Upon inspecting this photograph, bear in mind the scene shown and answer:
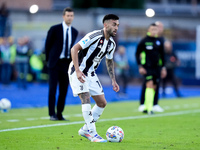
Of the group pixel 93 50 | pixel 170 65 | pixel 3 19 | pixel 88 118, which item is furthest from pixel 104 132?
pixel 3 19

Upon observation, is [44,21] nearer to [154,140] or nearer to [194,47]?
[194,47]

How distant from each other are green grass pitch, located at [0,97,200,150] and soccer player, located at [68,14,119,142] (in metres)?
0.40

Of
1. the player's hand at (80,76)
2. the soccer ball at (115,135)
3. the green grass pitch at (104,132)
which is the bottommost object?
the green grass pitch at (104,132)

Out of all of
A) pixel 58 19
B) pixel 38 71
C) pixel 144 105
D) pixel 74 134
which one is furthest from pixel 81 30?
pixel 74 134

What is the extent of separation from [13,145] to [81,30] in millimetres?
25167

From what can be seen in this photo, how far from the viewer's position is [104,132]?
8.93 m

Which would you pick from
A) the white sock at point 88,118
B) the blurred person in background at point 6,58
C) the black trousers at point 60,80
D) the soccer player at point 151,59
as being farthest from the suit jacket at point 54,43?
the blurred person in background at point 6,58

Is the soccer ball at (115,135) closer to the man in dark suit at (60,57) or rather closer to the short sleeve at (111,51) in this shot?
the short sleeve at (111,51)

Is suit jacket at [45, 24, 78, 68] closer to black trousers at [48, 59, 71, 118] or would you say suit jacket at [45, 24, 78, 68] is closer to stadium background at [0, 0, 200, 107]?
black trousers at [48, 59, 71, 118]

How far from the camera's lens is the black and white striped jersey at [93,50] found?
7977 mm

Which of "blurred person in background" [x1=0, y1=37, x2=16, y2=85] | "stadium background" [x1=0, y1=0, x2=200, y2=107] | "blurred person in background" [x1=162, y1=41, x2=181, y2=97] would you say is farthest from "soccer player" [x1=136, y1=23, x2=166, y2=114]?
"stadium background" [x1=0, y1=0, x2=200, y2=107]

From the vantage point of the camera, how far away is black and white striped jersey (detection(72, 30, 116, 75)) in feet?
26.2

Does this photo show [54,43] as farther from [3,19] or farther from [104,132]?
[3,19]

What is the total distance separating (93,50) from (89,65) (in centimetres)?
26
